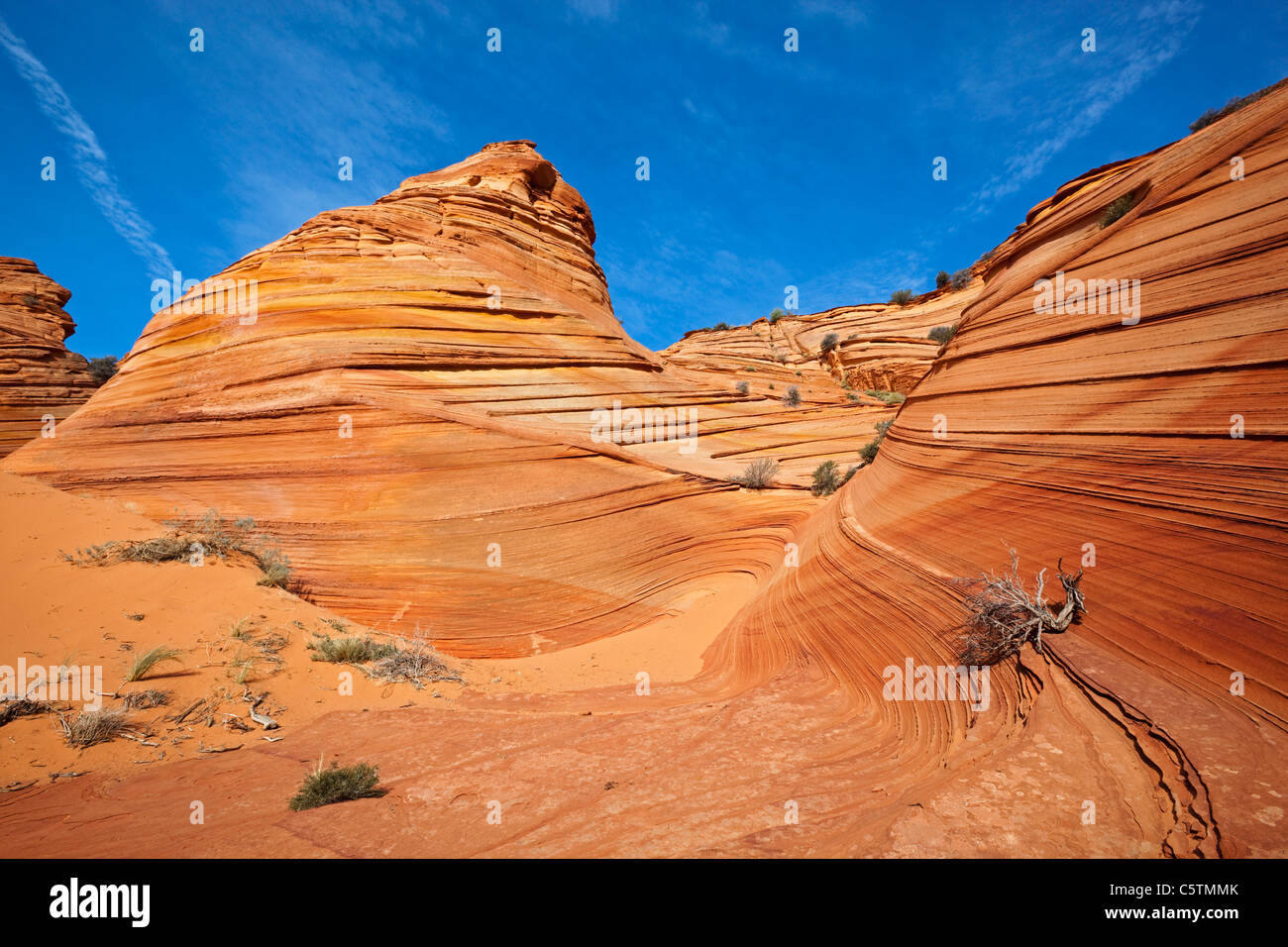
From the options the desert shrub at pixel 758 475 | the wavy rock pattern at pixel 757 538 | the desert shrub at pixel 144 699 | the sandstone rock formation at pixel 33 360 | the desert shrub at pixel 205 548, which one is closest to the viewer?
the wavy rock pattern at pixel 757 538

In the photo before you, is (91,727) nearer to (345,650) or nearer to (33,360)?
(345,650)

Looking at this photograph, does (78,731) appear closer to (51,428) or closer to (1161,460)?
(1161,460)

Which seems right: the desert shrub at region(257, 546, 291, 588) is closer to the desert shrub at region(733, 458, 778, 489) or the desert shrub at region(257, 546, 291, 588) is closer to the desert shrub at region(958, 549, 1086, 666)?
the desert shrub at region(958, 549, 1086, 666)

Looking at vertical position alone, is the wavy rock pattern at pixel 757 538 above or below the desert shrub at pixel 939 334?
below

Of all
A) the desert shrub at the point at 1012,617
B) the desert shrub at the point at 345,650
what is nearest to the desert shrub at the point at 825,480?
the desert shrub at the point at 1012,617

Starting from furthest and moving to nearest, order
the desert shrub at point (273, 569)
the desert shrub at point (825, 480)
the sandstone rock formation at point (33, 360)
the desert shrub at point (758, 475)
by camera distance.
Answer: the sandstone rock formation at point (33, 360)
the desert shrub at point (758, 475)
the desert shrub at point (825, 480)
the desert shrub at point (273, 569)

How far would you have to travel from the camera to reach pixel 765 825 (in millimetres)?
2725

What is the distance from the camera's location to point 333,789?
346 centimetres

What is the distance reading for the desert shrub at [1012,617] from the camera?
13.3 ft

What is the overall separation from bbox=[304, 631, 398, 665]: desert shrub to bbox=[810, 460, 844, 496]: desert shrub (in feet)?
30.7

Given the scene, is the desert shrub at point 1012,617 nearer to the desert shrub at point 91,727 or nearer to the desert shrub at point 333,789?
the desert shrub at point 333,789

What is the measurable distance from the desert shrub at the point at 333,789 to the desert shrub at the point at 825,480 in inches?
414

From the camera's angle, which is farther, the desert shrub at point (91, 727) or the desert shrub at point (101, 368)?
the desert shrub at point (101, 368)
